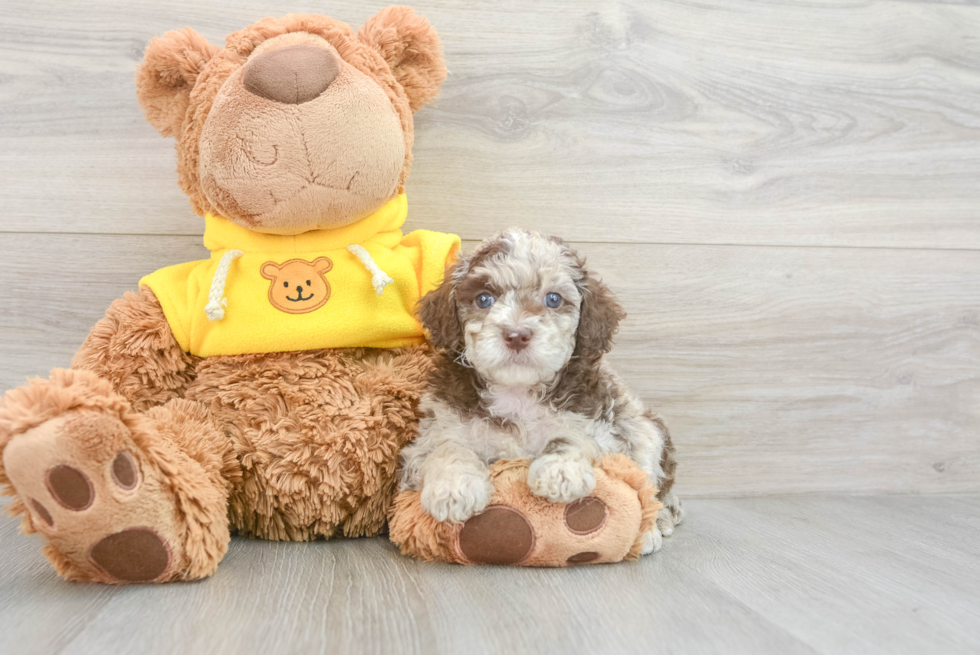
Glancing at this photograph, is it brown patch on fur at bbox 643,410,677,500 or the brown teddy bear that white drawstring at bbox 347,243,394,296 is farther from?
brown patch on fur at bbox 643,410,677,500

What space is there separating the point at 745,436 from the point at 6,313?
202 centimetres

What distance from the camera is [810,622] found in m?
1.17

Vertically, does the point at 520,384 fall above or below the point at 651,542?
above

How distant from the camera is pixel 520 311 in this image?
54.1 inches

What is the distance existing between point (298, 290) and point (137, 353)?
0.36 meters

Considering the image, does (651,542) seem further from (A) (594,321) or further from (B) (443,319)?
(B) (443,319)

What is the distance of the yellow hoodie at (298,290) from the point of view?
153cm

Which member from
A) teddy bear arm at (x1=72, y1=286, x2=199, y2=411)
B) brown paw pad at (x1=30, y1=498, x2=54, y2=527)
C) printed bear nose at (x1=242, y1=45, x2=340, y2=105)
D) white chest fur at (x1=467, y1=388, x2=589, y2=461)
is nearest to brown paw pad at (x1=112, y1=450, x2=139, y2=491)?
brown paw pad at (x1=30, y1=498, x2=54, y2=527)

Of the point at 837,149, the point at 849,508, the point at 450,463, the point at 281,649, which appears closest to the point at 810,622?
the point at 450,463

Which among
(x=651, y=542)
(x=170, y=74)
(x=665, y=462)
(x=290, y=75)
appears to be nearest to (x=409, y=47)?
(x=290, y=75)

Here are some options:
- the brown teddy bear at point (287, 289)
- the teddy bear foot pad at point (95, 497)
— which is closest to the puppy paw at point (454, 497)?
the brown teddy bear at point (287, 289)

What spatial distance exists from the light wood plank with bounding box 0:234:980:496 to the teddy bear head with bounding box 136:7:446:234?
537mm

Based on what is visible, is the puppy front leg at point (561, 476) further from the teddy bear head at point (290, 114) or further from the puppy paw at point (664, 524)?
the teddy bear head at point (290, 114)

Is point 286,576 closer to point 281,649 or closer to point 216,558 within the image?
point 216,558
